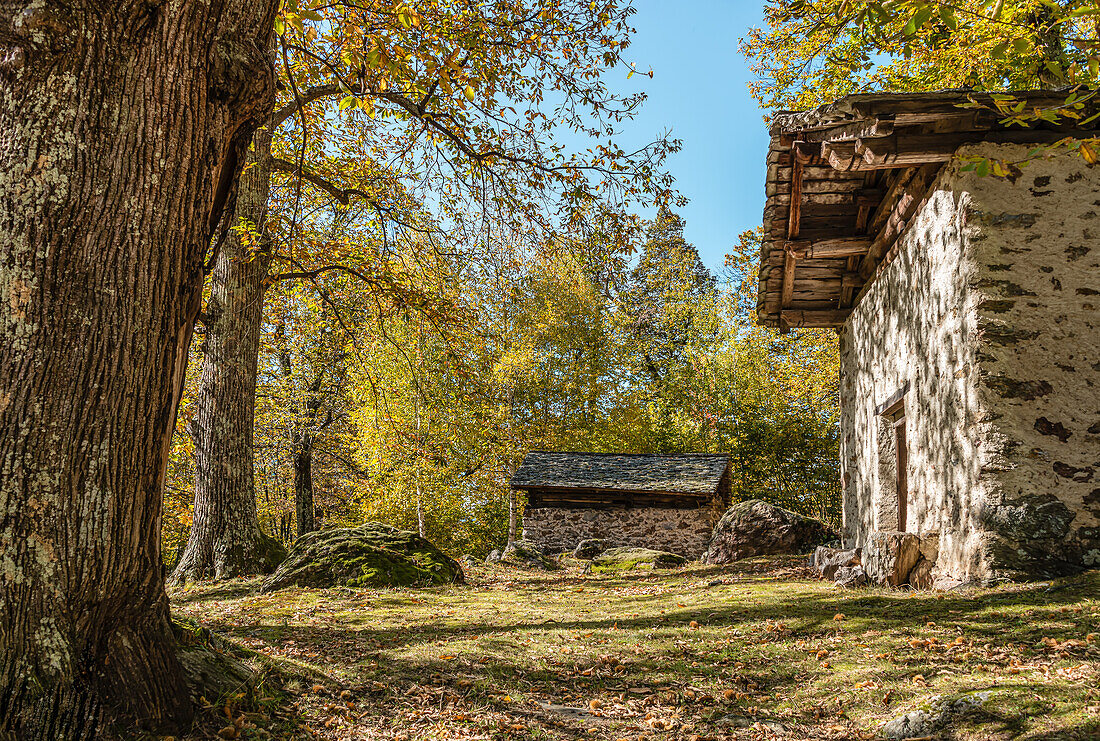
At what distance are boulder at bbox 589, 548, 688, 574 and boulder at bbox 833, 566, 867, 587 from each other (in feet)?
16.0

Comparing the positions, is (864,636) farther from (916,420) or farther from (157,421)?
(157,421)

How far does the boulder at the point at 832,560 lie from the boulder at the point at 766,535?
2803 millimetres

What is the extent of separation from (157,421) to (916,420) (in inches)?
245

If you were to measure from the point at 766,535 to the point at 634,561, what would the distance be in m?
2.54

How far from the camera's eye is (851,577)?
7.07 meters

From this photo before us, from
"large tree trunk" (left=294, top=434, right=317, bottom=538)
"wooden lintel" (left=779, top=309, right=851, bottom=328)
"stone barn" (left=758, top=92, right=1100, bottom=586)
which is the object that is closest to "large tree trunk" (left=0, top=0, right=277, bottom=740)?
"stone barn" (left=758, top=92, right=1100, bottom=586)

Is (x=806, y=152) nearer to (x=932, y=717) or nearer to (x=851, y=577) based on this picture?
(x=851, y=577)

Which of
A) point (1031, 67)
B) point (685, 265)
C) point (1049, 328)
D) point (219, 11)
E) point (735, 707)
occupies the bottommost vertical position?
point (735, 707)

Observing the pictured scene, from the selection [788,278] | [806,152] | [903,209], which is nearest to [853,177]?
[903,209]

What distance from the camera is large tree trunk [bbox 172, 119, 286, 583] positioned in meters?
8.19

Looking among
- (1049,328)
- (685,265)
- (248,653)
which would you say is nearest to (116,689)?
(248,653)

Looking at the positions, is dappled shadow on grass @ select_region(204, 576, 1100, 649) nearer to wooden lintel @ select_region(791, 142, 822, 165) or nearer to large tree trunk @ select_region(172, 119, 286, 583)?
large tree trunk @ select_region(172, 119, 286, 583)

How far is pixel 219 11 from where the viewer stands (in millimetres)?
2832

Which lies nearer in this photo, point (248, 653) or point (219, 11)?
point (219, 11)
